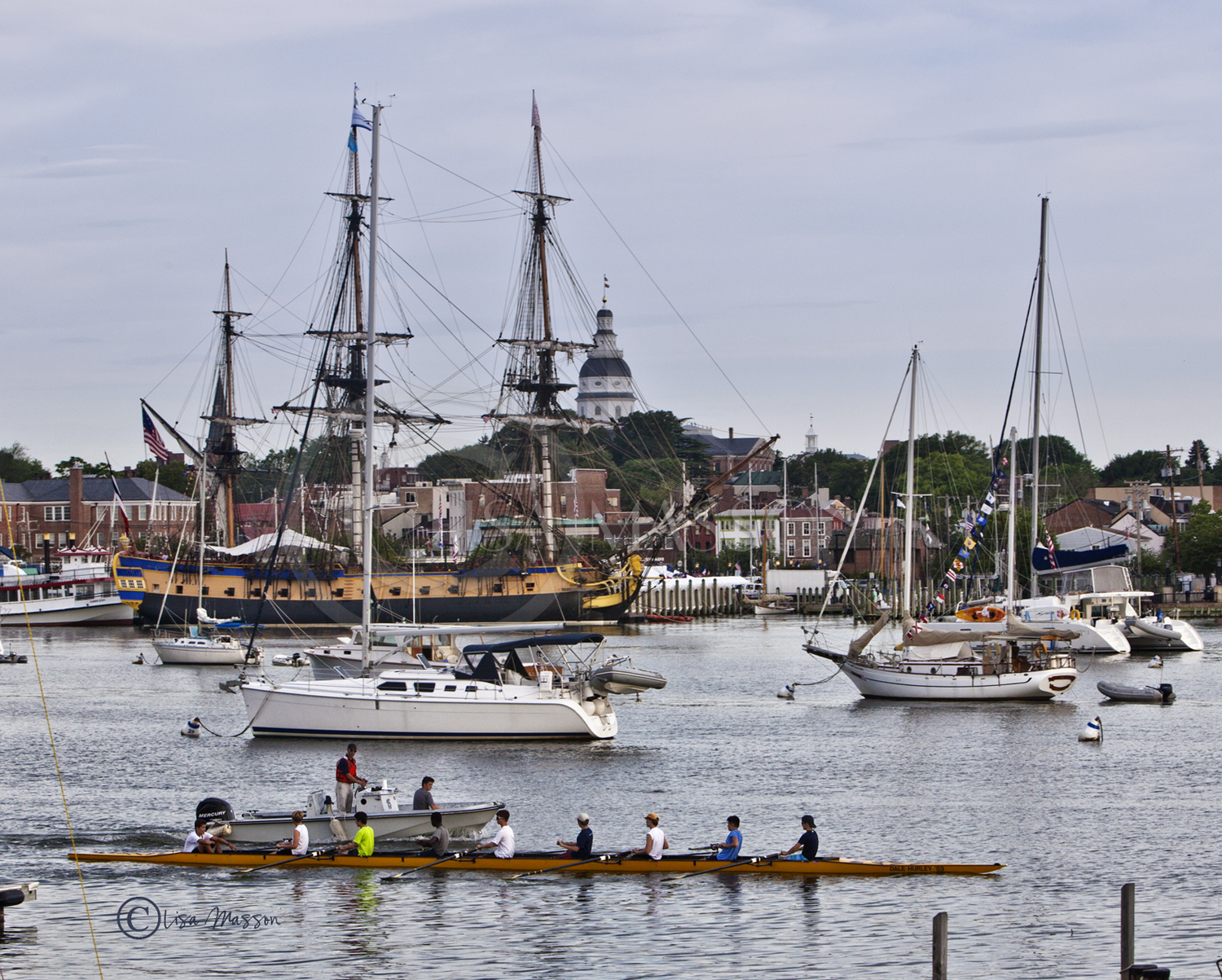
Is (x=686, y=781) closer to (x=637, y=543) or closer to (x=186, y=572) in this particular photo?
(x=637, y=543)

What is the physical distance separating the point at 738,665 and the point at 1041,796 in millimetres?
41555

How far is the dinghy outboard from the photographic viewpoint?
58.2 meters

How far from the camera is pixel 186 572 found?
11200 centimetres

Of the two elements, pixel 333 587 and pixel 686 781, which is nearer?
pixel 686 781

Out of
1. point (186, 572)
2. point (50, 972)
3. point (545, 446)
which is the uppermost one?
point (545, 446)

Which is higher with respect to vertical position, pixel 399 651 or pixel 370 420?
pixel 370 420

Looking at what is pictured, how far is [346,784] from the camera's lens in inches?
1241

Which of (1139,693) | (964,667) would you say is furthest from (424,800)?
(1139,693)

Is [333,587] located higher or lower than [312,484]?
lower

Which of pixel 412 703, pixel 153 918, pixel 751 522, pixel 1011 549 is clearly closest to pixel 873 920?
pixel 153 918

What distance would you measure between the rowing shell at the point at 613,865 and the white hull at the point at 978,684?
2896 centimetres

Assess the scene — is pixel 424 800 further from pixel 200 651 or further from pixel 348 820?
pixel 200 651

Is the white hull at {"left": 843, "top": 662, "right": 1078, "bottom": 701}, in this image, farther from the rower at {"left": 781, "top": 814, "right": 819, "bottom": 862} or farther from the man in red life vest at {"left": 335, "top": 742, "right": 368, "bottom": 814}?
the man in red life vest at {"left": 335, "top": 742, "right": 368, "bottom": 814}

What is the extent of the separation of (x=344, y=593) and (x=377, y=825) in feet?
272
